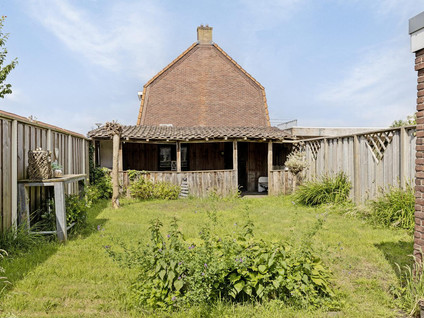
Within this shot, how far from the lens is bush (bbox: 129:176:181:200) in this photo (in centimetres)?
1134

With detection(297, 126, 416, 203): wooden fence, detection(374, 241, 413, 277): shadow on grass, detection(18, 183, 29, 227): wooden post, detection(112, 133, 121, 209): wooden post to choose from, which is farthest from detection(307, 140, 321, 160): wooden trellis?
detection(18, 183, 29, 227): wooden post

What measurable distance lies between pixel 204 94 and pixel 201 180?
7.39 m

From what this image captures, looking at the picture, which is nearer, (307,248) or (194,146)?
(307,248)

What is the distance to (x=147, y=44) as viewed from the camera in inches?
305

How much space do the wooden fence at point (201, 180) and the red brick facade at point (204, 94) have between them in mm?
5656

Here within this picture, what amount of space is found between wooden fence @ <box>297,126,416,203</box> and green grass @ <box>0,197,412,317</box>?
133cm

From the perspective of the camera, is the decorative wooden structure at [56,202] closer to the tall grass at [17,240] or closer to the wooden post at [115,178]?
the tall grass at [17,240]

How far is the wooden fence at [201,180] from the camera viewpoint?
11.8 m

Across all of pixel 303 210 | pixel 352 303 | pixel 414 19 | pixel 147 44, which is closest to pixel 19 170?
pixel 147 44

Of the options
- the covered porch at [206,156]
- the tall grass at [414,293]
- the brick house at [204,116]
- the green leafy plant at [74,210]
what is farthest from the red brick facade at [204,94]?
the tall grass at [414,293]

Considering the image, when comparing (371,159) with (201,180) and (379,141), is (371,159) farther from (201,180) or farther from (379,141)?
(201,180)

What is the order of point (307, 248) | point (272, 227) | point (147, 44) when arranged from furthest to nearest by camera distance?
1. point (147, 44)
2. point (272, 227)
3. point (307, 248)

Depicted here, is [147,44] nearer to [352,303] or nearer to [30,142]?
[30,142]

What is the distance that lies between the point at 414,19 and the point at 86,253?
18.5 feet
